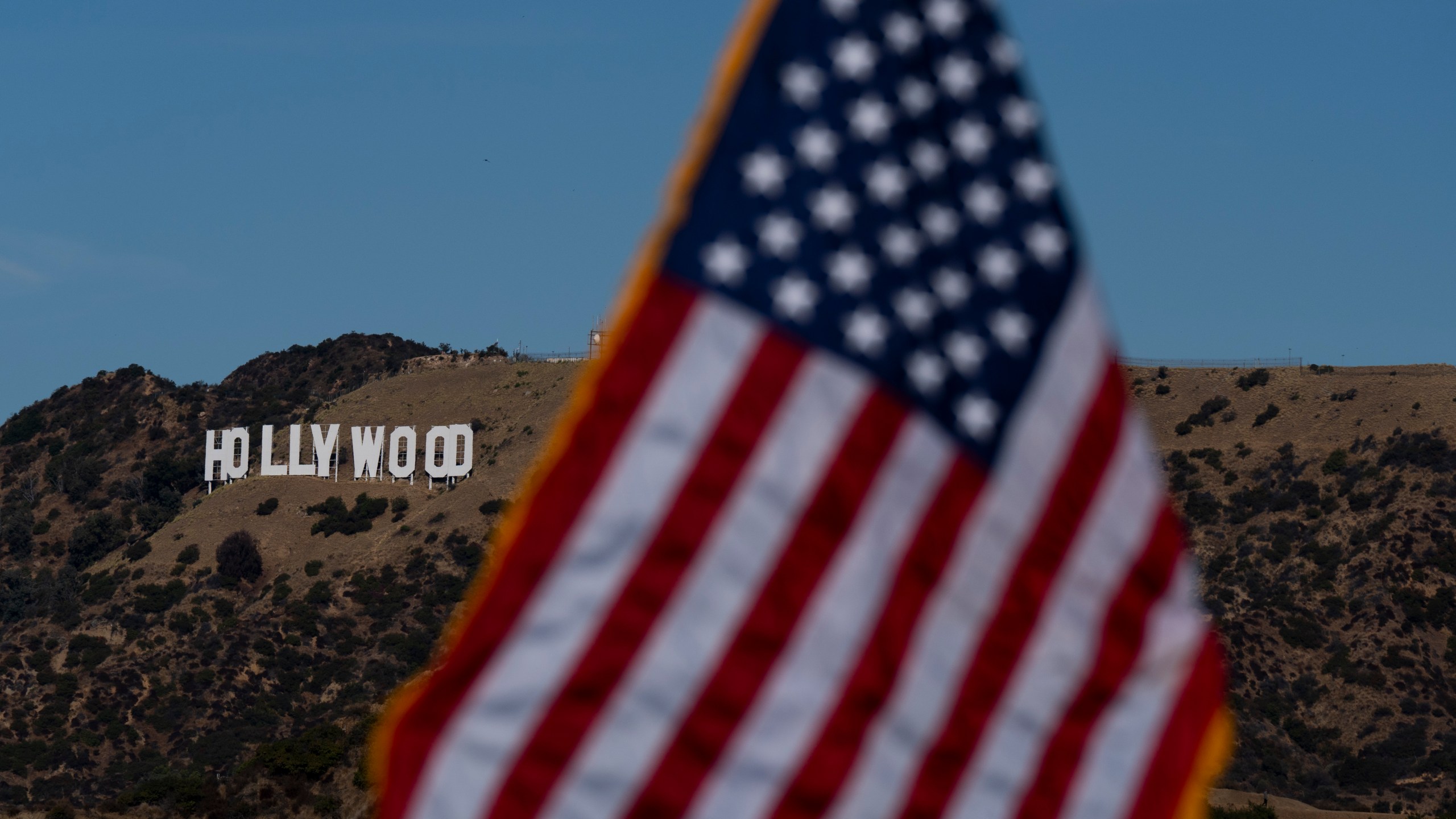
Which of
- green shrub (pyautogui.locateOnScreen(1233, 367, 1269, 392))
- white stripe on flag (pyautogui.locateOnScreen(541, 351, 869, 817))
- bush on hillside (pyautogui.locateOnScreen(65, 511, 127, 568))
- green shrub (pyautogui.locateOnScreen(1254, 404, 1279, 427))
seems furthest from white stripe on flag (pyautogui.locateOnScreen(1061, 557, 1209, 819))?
bush on hillside (pyautogui.locateOnScreen(65, 511, 127, 568))

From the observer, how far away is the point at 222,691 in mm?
75188

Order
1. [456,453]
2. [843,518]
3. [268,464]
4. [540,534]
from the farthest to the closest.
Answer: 1. [268,464]
2. [456,453]
3. [843,518]
4. [540,534]

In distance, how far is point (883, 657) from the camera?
15.8ft

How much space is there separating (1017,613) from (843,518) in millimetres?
629

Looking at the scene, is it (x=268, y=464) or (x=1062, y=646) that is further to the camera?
(x=268, y=464)

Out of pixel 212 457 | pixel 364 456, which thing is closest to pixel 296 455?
pixel 212 457

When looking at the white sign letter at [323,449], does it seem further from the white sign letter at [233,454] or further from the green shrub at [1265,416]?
the green shrub at [1265,416]

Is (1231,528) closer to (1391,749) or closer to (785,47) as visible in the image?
(1391,749)

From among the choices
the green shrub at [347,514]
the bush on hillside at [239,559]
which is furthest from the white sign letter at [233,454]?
the bush on hillside at [239,559]

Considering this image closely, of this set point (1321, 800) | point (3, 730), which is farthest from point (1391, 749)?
point (3, 730)

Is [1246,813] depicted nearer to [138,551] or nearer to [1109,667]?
[1109,667]

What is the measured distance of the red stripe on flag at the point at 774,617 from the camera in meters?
4.64

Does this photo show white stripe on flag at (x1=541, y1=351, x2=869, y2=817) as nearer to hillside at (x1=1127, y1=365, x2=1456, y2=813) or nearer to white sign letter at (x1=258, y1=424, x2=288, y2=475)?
hillside at (x1=1127, y1=365, x2=1456, y2=813)

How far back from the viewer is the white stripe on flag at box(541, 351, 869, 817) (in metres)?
4.58
